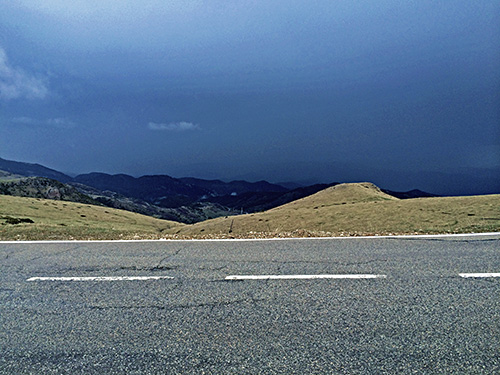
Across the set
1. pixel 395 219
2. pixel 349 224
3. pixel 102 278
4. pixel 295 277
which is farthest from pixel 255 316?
pixel 349 224

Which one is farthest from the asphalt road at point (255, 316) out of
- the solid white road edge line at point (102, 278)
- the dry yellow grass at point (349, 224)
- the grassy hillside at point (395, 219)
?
the grassy hillside at point (395, 219)

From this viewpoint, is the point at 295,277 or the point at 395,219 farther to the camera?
the point at 395,219

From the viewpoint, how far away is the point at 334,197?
265ft

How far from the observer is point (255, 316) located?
4.36m

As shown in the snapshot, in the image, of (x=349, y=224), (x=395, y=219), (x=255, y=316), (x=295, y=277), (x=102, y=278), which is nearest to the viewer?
(x=255, y=316)

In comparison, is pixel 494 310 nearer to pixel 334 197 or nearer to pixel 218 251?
pixel 218 251

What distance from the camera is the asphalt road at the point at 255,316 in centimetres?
337

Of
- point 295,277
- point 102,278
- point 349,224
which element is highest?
point 295,277

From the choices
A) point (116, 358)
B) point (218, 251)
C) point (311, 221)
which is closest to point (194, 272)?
point (218, 251)

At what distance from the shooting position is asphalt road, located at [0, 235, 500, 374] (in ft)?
11.1

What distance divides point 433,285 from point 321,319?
2657mm

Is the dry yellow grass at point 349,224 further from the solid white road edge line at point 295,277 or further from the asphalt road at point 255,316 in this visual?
the solid white road edge line at point 295,277

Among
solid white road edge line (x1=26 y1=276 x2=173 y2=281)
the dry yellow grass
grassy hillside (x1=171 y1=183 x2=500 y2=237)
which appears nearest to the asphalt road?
solid white road edge line (x1=26 y1=276 x2=173 y2=281)

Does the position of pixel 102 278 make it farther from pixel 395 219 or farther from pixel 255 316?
pixel 395 219
